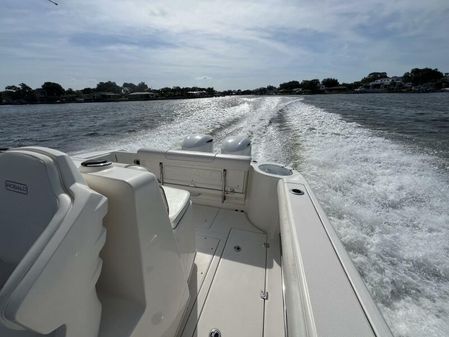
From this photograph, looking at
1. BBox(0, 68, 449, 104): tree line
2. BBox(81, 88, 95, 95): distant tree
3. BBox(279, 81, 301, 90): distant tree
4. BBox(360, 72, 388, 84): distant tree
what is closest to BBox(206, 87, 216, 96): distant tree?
BBox(0, 68, 449, 104): tree line

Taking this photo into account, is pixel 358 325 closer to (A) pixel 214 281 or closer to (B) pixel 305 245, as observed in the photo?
(B) pixel 305 245

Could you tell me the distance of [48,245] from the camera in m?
0.55

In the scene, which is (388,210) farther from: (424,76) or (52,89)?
(424,76)

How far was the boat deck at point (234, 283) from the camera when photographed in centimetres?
124

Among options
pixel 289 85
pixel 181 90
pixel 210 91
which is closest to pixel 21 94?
pixel 181 90

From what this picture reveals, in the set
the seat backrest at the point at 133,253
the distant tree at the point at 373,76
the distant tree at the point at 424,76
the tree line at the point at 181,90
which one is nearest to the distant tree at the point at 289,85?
the tree line at the point at 181,90

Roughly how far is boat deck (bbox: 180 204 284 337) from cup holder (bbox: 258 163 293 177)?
0.51m

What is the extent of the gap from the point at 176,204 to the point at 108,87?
59.0 meters

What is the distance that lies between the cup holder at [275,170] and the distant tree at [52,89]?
172 ft

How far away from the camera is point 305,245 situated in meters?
1.02

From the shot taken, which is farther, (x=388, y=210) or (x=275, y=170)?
(x=388, y=210)

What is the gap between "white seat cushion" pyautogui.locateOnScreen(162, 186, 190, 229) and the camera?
1221 millimetres

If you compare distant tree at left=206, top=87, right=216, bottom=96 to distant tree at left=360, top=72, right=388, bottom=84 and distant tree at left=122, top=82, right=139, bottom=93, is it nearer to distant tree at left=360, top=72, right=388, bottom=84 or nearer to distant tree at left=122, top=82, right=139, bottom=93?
distant tree at left=122, top=82, right=139, bottom=93

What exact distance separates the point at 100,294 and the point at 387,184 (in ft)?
13.8
